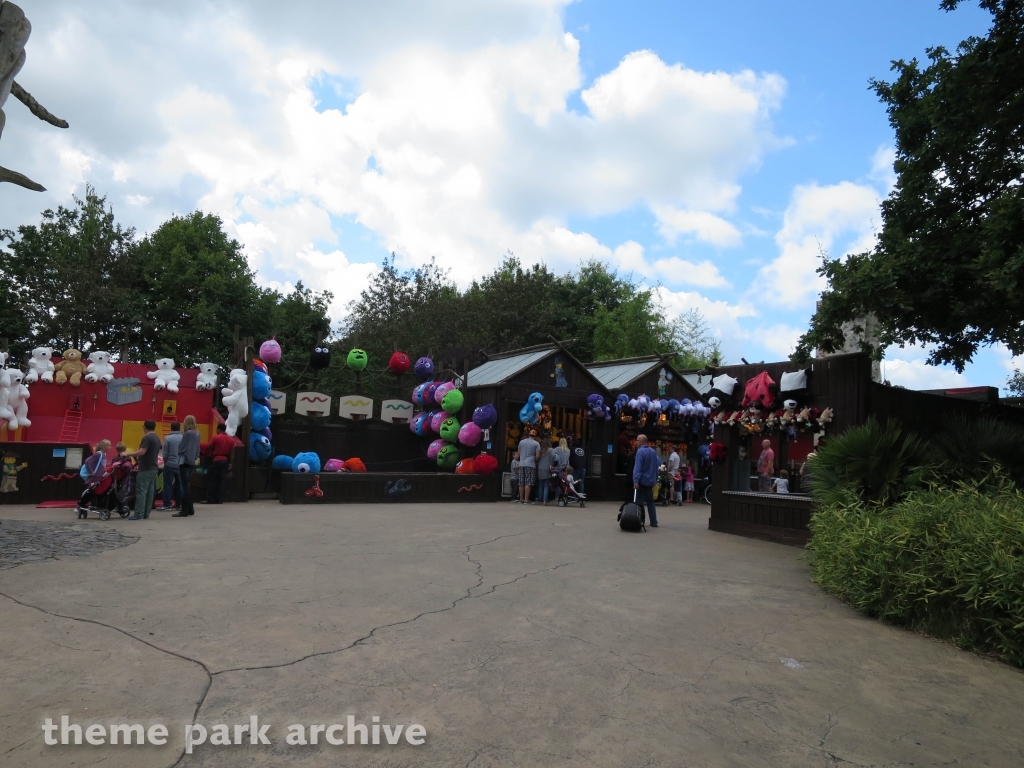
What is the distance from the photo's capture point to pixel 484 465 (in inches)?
714

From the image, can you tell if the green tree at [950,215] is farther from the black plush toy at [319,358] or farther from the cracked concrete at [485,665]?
the black plush toy at [319,358]

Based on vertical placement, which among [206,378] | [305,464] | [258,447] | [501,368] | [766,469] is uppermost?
[501,368]

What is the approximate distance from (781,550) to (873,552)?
4283 mm

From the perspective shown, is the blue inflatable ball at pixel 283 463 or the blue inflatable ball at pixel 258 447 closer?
the blue inflatable ball at pixel 258 447

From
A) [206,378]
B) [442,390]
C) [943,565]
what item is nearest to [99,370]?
[206,378]

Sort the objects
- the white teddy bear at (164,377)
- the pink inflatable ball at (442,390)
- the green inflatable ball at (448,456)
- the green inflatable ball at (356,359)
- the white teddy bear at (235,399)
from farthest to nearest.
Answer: the pink inflatable ball at (442,390), the green inflatable ball at (448,456), the green inflatable ball at (356,359), the white teddy bear at (164,377), the white teddy bear at (235,399)

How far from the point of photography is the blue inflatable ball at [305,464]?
1675 centimetres

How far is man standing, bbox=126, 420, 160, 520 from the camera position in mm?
11438

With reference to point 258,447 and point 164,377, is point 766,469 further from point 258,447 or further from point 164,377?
point 164,377

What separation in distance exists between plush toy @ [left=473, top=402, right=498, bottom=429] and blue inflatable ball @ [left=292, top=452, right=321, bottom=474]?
13.7 ft

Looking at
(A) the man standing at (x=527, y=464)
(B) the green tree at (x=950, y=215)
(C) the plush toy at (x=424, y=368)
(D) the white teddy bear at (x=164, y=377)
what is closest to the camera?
(B) the green tree at (x=950, y=215)

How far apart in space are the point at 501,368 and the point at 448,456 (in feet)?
10.7

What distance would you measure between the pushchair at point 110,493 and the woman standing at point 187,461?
2.61ft

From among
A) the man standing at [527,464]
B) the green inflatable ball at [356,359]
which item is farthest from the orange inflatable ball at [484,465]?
the green inflatable ball at [356,359]
